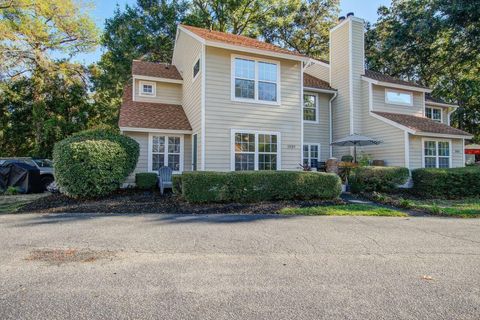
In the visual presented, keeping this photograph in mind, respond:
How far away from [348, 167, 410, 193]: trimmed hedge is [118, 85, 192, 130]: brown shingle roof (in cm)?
753

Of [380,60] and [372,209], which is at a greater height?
[380,60]

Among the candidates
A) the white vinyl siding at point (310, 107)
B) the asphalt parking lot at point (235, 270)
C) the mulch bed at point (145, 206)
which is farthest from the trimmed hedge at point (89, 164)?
the white vinyl siding at point (310, 107)

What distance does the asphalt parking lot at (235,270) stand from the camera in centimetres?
279

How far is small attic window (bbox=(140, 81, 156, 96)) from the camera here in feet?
47.8

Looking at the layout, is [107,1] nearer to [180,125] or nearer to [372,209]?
[180,125]

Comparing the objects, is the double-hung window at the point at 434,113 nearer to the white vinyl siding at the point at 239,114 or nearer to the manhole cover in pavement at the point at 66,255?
the white vinyl siding at the point at 239,114

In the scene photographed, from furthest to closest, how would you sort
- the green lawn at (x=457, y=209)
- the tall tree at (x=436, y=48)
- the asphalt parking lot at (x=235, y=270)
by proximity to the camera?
the tall tree at (x=436, y=48), the green lawn at (x=457, y=209), the asphalt parking lot at (x=235, y=270)

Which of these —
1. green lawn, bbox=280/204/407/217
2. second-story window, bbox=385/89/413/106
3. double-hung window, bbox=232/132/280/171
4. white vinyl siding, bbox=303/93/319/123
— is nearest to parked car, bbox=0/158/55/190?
double-hung window, bbox=232/132/280/171

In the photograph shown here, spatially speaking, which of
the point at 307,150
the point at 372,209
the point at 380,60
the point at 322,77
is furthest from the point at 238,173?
the point at 380,60

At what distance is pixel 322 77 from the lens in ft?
60.2

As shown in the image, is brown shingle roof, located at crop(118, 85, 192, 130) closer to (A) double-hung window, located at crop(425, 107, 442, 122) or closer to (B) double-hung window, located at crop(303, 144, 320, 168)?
(B) double-hung window, located at crop(303, 144, 320, 168)

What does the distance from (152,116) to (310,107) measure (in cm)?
858

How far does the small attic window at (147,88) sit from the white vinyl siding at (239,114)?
4999 mm

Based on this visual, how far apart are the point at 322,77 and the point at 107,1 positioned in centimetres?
1767
